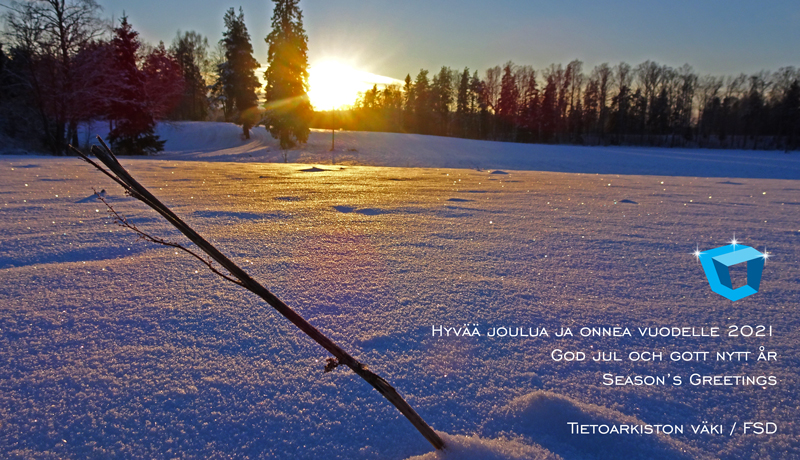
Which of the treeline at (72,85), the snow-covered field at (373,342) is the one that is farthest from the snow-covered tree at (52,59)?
the snow-covered field at (373,342)

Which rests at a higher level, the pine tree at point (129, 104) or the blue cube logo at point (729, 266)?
the pine tree at point (129, 104)

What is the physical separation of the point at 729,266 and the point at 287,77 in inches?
970

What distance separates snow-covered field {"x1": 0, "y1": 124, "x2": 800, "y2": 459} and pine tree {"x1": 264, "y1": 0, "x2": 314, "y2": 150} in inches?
845

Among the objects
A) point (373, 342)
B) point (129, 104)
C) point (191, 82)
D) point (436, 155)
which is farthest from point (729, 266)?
point (191, 82)

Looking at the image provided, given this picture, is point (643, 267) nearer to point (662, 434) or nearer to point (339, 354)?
point (662, 434)

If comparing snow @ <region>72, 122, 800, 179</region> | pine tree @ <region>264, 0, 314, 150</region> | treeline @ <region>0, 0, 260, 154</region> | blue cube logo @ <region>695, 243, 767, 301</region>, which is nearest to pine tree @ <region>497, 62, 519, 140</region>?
snow @ <region>72, 122, 800, 179</region>

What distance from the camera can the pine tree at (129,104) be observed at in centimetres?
1802

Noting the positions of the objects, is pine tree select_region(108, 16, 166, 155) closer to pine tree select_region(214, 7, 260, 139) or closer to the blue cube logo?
pine tree select_region(214, 7, 260, 139)

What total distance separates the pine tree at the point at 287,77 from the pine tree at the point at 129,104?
6.65 metres

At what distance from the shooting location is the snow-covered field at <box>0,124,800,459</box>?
0.93 m

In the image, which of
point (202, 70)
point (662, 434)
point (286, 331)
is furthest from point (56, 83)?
point (202, 70)

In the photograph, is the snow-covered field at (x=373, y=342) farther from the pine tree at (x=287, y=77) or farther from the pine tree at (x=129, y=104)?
the pine tree at (x=287, y=77)

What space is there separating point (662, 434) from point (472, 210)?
10.2 ft

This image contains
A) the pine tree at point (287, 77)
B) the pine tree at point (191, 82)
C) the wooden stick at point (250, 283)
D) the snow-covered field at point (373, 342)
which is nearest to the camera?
the wooden stick at point (250, 283)
